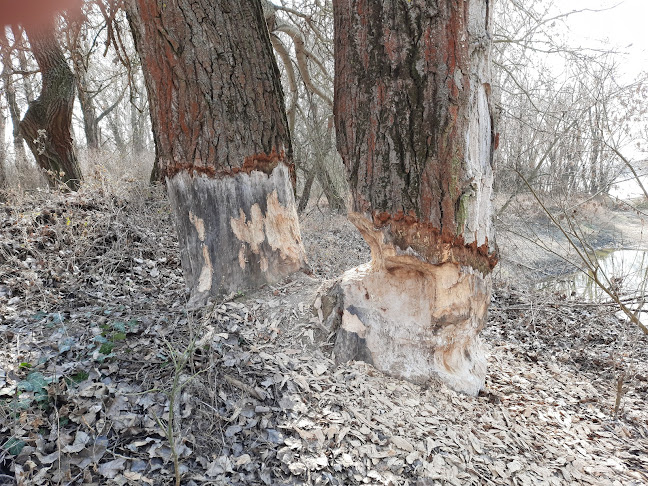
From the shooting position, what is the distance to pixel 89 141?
1243cm

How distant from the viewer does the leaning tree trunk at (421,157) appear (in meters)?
2.30

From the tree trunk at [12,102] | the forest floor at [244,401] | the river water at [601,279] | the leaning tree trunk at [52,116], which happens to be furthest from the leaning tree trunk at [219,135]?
the leaning tree trunk at [52,116]

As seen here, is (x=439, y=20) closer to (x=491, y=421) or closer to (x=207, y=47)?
(x=207, y=47)

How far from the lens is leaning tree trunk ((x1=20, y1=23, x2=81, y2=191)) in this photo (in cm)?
676

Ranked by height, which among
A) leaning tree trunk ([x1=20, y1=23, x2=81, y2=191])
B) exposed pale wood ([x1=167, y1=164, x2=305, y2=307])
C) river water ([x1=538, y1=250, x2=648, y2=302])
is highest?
leaning tree trunk ([x1=20, y1=23, x2=81, y2=191])

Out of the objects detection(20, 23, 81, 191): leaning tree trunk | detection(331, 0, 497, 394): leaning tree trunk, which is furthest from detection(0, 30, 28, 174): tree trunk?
detection(331, 0, 497, 394): leaning tree trunk

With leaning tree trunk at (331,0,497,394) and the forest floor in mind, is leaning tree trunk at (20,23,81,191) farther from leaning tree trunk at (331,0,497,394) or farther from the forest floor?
leaning tree trunk at (331,0,497,394)

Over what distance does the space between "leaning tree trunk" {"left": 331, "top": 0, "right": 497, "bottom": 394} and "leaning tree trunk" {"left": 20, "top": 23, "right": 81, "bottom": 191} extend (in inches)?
237

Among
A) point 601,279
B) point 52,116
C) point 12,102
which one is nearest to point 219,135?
point 52,116

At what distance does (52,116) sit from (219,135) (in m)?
5.34

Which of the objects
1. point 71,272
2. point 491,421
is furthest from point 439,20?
point 71,272

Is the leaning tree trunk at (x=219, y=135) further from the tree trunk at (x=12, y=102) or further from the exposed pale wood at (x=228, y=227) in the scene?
the tree trunk at (x=12, y=102)

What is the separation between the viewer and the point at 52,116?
22.3 feet

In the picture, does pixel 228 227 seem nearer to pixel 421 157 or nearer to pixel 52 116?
pixel 421 157
